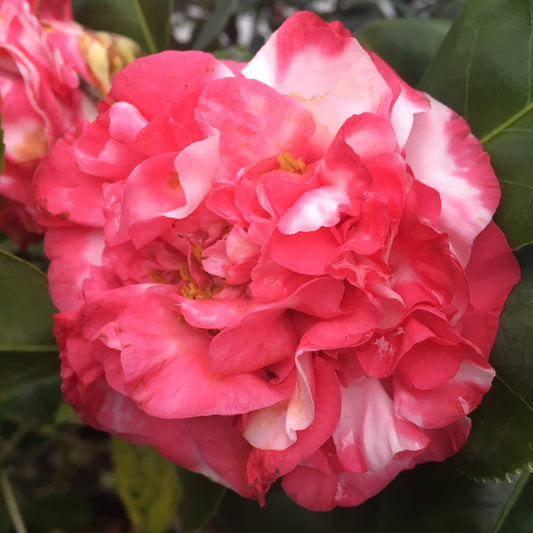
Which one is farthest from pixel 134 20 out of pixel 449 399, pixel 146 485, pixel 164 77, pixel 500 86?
pixel 146 485

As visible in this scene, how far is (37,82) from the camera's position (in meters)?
0.46

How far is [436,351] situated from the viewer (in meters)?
0.35

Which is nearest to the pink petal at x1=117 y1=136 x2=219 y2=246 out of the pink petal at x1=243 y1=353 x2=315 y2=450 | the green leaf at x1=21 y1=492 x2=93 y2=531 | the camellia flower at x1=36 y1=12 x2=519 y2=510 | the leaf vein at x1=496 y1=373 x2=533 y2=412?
the camellia flower at x1=36 y1=12 x2=519 y2=510

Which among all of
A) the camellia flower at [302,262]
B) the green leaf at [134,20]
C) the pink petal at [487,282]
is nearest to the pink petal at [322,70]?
the camellia flower at [302,262]

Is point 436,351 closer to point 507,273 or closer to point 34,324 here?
point 507,273

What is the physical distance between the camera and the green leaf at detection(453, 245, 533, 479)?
0.36 m

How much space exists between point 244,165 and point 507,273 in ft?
0.57

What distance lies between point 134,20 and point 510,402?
0.48m

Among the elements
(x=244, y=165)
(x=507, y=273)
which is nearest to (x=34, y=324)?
(x=244, y=165)

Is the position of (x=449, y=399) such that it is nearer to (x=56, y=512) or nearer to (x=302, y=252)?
(x=302, y=252)

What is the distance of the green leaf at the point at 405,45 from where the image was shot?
515 mm

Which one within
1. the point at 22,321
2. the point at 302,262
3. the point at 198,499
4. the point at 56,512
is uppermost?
the point at 302,262

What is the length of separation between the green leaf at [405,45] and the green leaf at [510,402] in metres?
0.21

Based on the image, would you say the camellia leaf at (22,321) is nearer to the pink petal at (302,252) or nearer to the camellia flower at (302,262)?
the camellia flower at (302,262)
